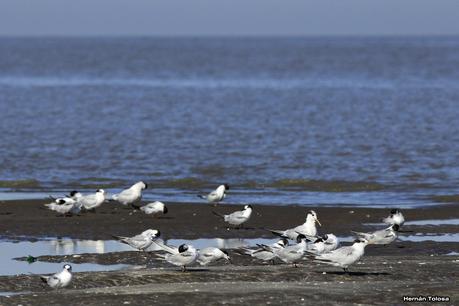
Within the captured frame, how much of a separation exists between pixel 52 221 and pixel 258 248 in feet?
20.4

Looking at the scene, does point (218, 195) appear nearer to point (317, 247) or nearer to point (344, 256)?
point (317, 247)

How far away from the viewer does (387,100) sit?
229 ft

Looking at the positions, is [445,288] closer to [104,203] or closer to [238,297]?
[238,297]

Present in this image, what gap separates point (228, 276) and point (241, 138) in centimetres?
2827

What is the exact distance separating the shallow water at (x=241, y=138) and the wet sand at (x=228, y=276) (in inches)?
213

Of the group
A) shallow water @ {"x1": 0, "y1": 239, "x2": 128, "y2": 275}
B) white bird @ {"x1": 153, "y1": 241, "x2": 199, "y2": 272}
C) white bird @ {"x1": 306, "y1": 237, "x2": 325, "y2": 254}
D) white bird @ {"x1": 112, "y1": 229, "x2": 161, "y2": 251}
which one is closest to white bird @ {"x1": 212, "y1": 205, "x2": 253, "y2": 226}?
shallow water @ {"x1": 0, "y1": 239, "x2": 128, "y2": 275}

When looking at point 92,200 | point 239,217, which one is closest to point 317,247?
point 239,217

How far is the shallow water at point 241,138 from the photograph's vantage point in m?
31.8

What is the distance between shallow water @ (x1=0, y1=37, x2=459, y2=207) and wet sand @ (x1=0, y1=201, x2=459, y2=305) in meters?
5.41

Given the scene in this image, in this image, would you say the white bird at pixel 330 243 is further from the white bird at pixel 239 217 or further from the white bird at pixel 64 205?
the white bird at pixel 64 205

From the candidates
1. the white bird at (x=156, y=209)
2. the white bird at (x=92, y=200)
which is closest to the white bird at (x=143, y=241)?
the white bird at (x=156, y=209)

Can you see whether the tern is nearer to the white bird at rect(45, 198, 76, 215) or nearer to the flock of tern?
the white bird at rect(45, 198, 76, 215)

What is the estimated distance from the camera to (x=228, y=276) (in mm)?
17484

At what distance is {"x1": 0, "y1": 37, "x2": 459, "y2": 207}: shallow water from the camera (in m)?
31.8
